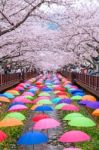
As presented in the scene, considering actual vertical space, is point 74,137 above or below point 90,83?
above

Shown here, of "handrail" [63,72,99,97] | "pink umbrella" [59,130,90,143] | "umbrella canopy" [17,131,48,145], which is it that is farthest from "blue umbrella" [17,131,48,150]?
"handrail" [63,72,99,97]

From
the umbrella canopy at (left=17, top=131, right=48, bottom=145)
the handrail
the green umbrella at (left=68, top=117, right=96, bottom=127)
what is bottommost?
the handrail

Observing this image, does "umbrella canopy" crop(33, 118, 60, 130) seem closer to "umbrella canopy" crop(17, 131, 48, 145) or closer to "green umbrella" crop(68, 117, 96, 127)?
"green umbrella" crop(68, 117, 96, 127)

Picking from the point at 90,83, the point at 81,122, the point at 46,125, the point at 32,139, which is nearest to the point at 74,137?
the point at 32,139

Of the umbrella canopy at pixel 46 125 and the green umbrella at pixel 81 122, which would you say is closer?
the green umbrella at pixel 81 122

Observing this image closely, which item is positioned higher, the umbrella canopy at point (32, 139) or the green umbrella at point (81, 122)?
the green umbrella at point (81, 122)

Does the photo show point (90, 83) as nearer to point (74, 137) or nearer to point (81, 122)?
point (81, 122)

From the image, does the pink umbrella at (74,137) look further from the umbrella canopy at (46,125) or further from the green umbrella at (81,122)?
the umbrella canopy at (46,125)

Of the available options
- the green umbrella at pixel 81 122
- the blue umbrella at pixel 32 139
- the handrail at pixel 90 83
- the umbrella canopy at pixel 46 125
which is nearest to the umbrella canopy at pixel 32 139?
the blue umbrella at pixel 32 139

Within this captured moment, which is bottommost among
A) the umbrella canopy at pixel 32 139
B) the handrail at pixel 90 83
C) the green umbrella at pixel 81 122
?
the handrail at pixel 90 83

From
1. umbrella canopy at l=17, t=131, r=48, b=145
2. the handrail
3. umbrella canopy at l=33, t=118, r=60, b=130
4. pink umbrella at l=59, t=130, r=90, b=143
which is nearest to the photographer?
pink umbrella at l=59, t=130, r=90, b=143

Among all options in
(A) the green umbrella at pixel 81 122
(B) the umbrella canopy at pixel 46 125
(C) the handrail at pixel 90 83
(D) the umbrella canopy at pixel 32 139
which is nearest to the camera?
(D) the umbrella canopy at pixel 32 139

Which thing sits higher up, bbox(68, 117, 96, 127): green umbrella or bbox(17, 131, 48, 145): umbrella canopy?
bbox(68, 117, 96, 127): green umbrella

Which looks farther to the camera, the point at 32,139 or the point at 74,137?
the point at 32,139
